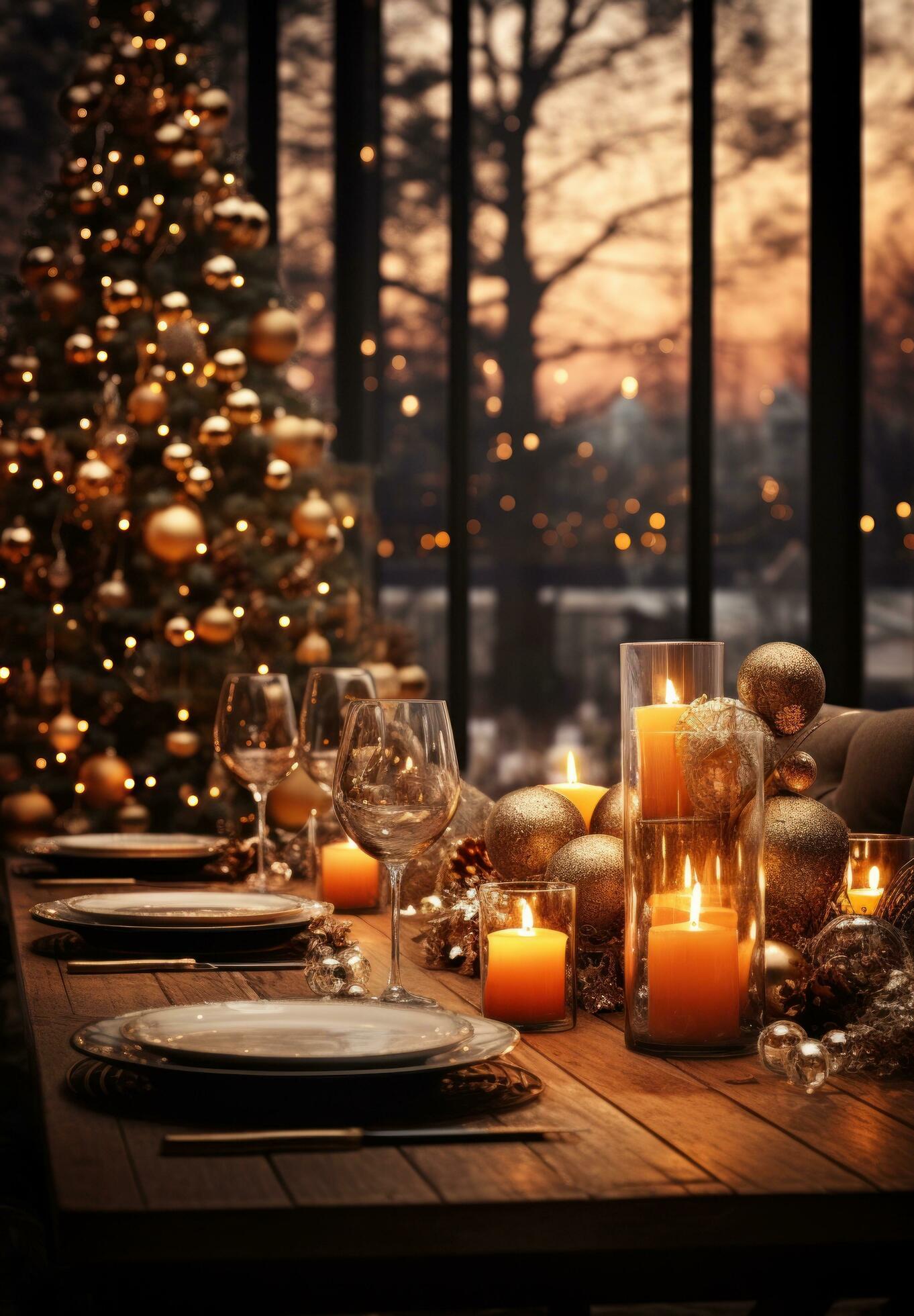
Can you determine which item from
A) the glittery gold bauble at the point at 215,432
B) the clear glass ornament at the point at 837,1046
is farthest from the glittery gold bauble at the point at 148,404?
the clear glass ornament at the point at 837,1046

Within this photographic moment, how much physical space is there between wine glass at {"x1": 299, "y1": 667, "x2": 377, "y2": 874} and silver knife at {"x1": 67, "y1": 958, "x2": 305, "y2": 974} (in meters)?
0.36

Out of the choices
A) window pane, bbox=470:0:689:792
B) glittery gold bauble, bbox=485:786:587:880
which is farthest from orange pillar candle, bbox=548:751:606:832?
window pane, bbox=470:0:689:792

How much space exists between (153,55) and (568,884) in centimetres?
397

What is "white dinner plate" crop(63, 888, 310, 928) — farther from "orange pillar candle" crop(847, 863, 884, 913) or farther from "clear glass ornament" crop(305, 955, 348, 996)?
"orange pillar candle" crop(847, 863, 884, 913)

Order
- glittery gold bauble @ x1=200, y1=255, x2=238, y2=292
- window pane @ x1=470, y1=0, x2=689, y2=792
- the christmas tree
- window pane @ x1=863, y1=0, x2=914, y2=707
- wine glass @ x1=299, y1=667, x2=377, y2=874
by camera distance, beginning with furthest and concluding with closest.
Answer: window pane @ x1=470, y1=0, x2=689, y2=792, glittery gold bauble @ x1=200, y1=255, x2=238, y2=292, the christmas tree, window pane @ x1=863, y1=0, x2=914, y2=707, wine glass @ x1=299, y1=667, x2=377, y2=874

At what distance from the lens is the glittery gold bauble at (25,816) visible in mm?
4336

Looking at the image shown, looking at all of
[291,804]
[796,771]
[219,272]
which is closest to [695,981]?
[796,771]

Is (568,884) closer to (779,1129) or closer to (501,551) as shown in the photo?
(779,1129)

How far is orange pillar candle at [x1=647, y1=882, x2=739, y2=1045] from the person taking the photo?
1.17m

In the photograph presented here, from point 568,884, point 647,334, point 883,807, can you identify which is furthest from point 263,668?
point 568,884

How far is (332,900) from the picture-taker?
1921 millimetres

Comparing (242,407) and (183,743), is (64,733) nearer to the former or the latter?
(183,743)

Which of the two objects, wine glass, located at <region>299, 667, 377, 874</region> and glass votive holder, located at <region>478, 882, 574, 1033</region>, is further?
wine glass, located at <region>299, 667, 377, 874</region>

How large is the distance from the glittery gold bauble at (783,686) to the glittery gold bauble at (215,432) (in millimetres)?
3290
